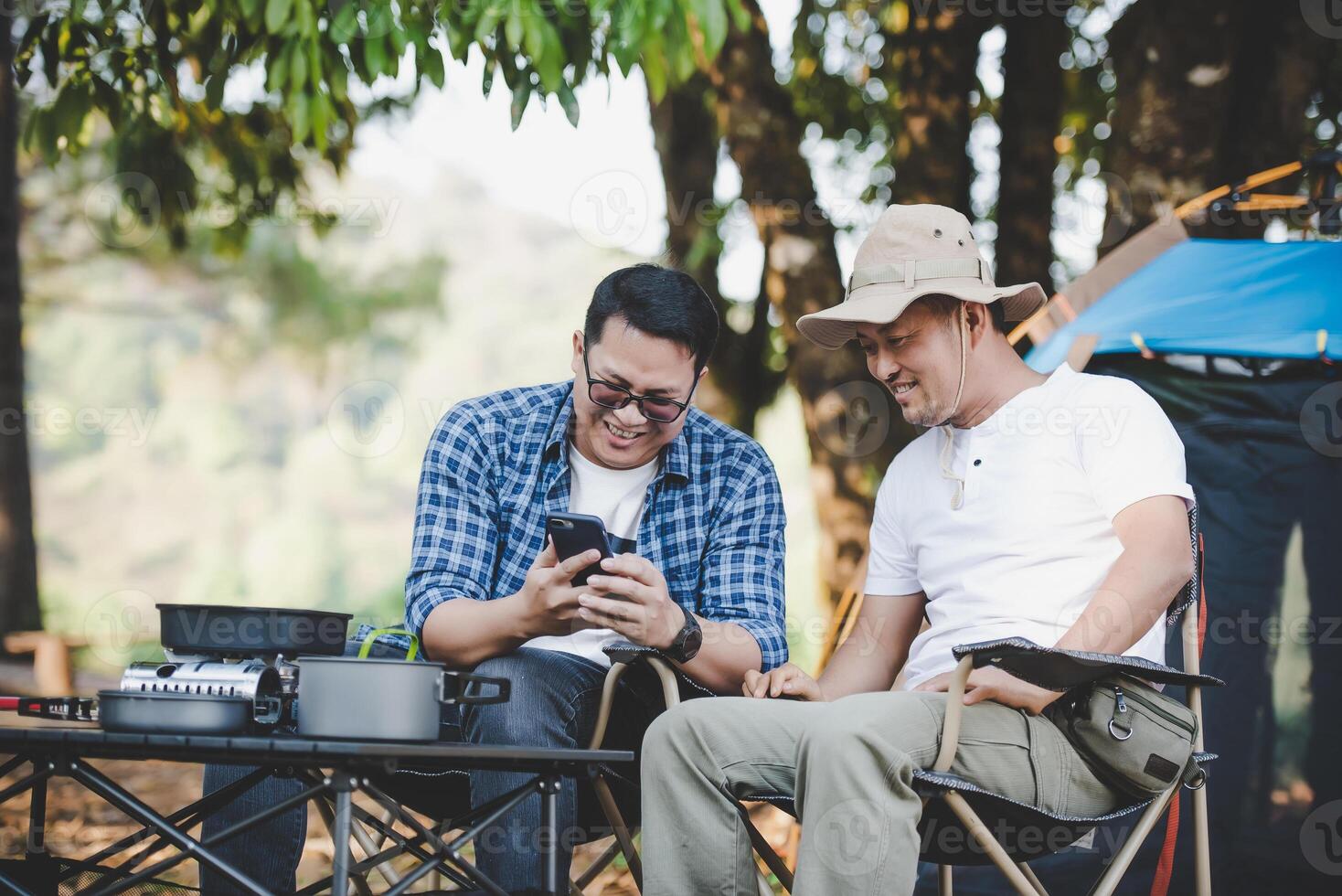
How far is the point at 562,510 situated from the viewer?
2.68 m

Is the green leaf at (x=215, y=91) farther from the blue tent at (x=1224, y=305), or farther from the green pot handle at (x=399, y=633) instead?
the blue tent at (x=1224, y=305)

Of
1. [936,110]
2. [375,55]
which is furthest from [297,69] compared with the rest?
[936,110]

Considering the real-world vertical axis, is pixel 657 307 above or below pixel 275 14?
below

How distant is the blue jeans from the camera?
2037mm

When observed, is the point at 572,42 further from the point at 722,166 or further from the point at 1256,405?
the point at 722,166

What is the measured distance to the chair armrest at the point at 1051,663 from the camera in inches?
74.3

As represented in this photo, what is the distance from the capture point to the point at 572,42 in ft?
11.0

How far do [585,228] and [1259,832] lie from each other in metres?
2.88

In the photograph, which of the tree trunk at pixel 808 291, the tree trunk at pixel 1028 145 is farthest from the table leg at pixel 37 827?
the tree trunk at pixel 1028 145

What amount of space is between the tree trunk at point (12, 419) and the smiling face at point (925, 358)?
195 inches

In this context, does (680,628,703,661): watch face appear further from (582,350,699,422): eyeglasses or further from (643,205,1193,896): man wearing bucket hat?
(582,350,699,422): eyeglasses

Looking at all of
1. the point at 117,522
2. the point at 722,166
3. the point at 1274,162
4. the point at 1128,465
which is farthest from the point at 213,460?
the point at 1128,465

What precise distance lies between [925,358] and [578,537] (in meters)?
0.75

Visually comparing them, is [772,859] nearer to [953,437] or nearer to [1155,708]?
[1155,708]
